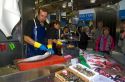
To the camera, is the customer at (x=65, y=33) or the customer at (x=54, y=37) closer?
the customer at (x=54, y=37)

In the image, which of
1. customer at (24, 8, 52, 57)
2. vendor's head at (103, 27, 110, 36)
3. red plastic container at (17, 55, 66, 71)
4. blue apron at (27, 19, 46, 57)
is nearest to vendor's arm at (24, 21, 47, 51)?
customer at (24, 8, 52, 57)

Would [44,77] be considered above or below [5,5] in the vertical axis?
below

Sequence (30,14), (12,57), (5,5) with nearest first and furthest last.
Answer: (5,5) → (12,57) → (30,14)

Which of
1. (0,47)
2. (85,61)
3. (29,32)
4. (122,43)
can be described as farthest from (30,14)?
(122,43)

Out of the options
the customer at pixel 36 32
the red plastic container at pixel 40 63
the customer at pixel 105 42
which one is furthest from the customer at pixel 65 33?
the red plastic container at pixel 40 63

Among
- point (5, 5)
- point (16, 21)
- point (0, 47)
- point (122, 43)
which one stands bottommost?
point (122, 43)

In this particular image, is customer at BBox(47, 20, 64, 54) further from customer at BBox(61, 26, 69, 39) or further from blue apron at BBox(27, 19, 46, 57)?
customer at BBox(61, 26, 69, 39)

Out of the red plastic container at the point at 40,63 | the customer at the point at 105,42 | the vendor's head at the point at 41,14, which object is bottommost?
→ the customer at the point at 105,42

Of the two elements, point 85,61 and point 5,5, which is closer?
point 5,5

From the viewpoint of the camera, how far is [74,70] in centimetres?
188

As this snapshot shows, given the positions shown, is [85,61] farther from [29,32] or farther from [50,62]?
[29,32]

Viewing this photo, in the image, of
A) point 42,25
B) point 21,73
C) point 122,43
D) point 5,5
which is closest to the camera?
point 21,73

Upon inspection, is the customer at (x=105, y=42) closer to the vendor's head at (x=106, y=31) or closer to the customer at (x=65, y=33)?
the vendor's head at (x=106, y=31)

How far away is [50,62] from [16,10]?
59 centimetres
